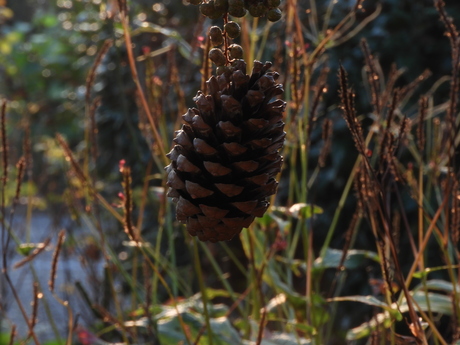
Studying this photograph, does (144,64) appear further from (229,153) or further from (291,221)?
(229,153)

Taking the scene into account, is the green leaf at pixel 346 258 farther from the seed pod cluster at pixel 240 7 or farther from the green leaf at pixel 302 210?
the seed pod cluster at pixel 240 7

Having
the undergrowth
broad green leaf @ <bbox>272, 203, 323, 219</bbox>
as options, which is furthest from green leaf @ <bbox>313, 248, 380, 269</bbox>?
broad green leaf @ <bbox>272, 203, 323, 219</bbox>

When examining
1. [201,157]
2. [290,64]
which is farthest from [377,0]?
[201,157]

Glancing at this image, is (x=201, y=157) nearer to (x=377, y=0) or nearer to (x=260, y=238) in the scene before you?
(x=260, y=238)

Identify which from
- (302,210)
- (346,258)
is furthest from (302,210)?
(346,258)

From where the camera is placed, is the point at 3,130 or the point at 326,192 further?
the point at 326,192

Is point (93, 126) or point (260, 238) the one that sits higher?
point (93, 126)

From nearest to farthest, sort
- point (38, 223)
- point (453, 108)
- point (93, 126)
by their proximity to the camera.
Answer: point (453, 108) → point (93, 126) → point (38, 223)
